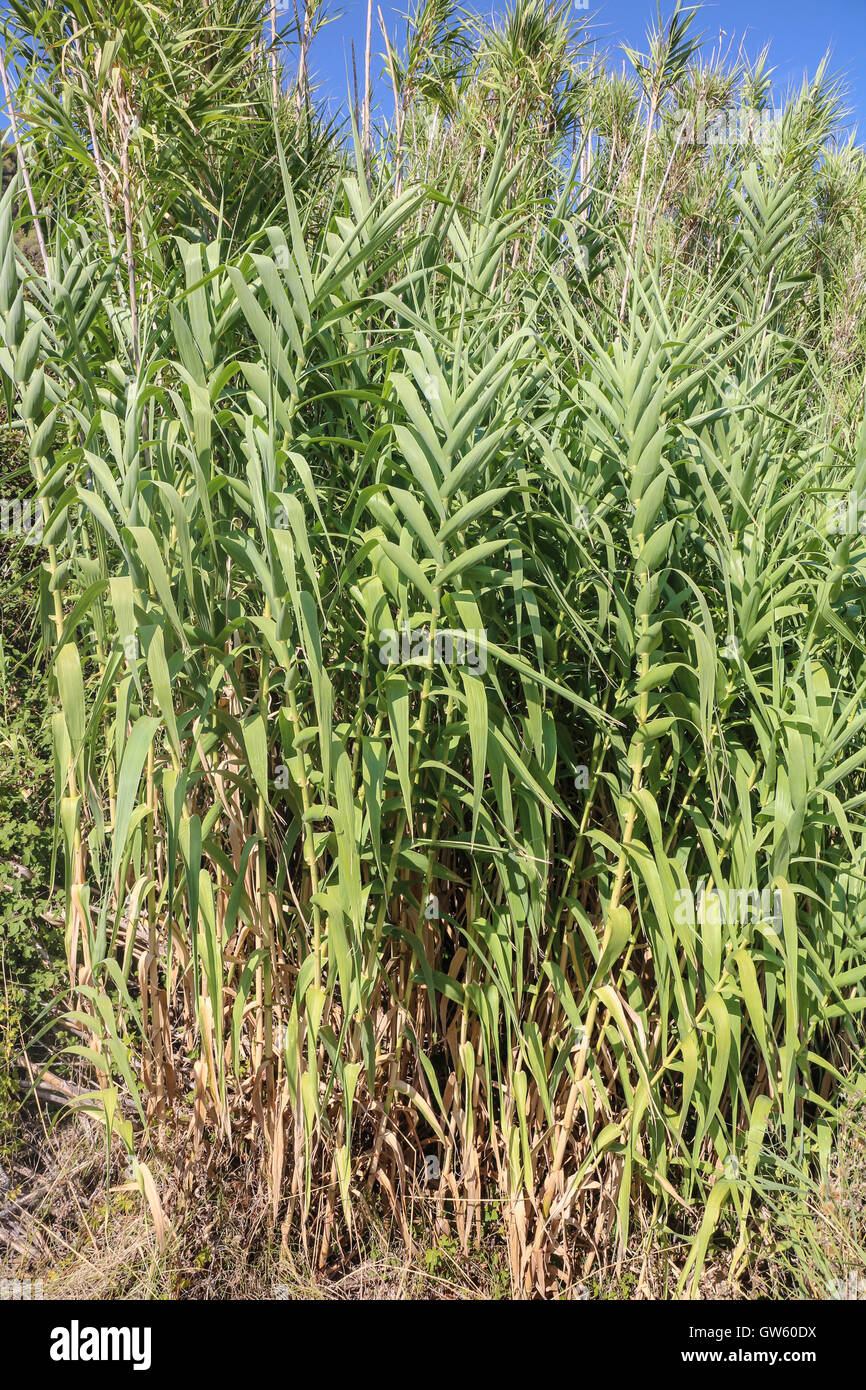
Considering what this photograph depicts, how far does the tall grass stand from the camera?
1.16 m

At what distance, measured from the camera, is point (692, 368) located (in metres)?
1.44

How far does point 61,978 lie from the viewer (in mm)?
1892

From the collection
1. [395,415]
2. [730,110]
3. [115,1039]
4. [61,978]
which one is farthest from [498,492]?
[730,110]

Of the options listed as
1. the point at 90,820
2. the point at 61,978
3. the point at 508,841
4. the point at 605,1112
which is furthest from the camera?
the point at 61,978

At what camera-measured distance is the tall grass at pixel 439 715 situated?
3.80ft

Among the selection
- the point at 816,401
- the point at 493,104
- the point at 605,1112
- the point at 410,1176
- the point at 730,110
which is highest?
the point at 730,110

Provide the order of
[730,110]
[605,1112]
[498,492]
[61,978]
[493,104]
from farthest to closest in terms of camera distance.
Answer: [730,110]
[493,104]
[61,978]
[605,1112]
[498,492]

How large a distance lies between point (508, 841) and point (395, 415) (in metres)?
0.65

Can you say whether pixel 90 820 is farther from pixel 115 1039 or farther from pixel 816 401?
pixel 816 401

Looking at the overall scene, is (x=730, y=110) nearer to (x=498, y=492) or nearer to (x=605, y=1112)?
(x=498, y=492)

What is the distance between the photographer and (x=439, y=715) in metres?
1.35

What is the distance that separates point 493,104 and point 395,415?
3057mm

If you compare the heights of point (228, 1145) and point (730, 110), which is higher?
point (730, 110)

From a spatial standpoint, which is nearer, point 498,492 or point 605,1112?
point 498,492
